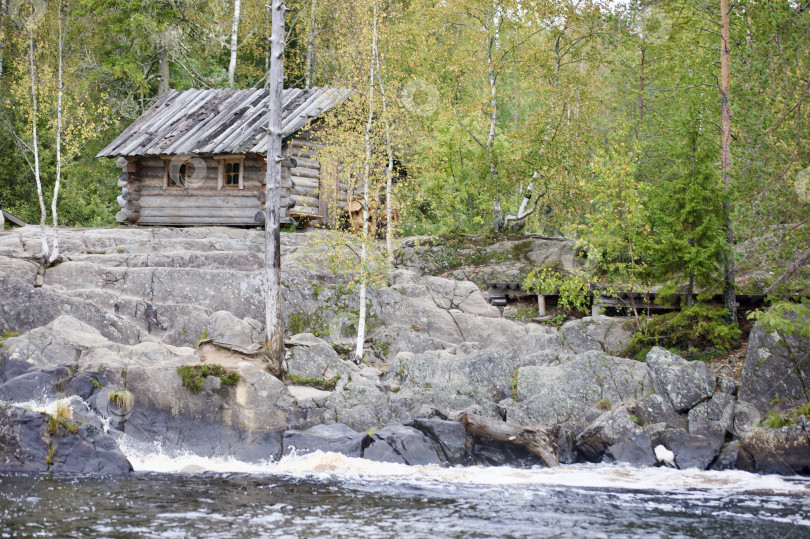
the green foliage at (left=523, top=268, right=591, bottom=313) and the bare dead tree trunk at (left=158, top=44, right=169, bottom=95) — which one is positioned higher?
the bare dead tree trunk at (left=158, top=44, right=169, bottom=95)

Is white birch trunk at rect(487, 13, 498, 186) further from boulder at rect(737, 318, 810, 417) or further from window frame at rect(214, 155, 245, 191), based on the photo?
boulder at rect(737, 318, 810, 417)

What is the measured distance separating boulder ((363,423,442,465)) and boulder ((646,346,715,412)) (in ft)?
17.5

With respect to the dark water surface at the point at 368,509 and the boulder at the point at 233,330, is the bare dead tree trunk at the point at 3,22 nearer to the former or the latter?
the boulder at the point at 233,330

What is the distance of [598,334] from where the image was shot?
18766mm

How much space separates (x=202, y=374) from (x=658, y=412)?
374 inches

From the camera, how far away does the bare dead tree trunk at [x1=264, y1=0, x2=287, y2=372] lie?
16.7 meters

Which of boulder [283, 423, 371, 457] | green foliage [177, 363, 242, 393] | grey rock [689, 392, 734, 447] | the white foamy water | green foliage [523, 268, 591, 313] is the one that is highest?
green foliage [523, 268, 591, 313]

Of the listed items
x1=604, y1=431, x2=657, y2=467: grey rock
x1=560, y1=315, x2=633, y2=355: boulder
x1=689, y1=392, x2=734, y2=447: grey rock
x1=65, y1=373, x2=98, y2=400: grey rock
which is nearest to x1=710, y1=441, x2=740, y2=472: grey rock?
x1=689, y1=392, x2=734, y2=447: grey rock

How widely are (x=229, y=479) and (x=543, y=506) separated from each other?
514 cm

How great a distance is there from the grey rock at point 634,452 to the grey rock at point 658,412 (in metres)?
0.76

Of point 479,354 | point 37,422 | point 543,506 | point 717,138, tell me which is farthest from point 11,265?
point 717,138

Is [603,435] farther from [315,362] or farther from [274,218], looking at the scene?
[274,218]

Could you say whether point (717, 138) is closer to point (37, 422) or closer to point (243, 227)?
point (243, 227)

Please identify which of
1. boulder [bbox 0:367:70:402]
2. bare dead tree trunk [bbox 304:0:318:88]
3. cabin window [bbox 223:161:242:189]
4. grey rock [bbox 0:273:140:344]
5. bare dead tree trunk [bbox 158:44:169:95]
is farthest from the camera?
bare dead tree trunk [bbox 304:0:318:88]
